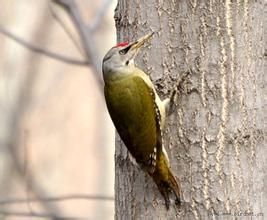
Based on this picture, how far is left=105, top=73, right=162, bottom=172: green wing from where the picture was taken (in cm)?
247

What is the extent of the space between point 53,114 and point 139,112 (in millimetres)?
4955

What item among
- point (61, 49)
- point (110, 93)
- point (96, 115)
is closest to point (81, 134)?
point (96, 115)

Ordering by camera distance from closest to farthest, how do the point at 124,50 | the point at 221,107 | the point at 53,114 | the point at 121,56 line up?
the point at 221,107 < the point at 124,50 < the point at 121,56 < the point at 53,114

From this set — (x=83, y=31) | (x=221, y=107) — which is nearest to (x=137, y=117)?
(x=221, y=107)

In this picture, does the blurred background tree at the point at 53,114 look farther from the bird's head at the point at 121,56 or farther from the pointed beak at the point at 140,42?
the pointed beak at the point at 140,42

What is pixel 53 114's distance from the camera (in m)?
7.51

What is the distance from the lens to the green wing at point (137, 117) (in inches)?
97.3

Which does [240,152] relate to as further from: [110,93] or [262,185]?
[110,93]

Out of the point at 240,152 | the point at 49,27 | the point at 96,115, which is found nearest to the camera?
the point at 240,152

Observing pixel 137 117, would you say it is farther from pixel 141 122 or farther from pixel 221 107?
pixel 221 107

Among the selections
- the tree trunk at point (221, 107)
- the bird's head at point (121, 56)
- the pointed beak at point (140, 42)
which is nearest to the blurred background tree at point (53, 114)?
the bird's head at point (121, 56)

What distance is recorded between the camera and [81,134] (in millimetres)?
8062

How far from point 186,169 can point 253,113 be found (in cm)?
25

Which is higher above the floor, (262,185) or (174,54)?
(174,54)
